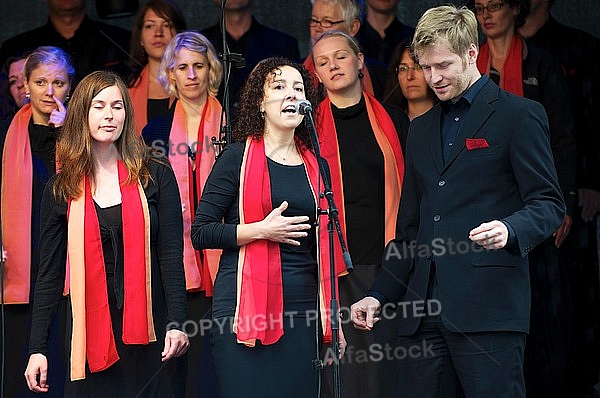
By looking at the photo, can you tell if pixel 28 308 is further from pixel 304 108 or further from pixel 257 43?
pixel 304 108

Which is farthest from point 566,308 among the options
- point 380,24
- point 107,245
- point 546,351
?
point 107,245

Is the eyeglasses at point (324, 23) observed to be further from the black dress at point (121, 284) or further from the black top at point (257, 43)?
the black dress at point (121, 284)

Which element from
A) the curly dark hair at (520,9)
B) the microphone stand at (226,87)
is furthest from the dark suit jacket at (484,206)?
the curly dark hair at (520,9)

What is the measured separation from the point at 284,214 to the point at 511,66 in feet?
5.06

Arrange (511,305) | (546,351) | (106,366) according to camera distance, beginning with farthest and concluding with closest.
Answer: (546,351)
(106,366)
(511,305)

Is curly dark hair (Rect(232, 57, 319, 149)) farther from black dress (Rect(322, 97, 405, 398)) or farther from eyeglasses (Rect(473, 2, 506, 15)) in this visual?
eyeglasses (Rect(473, 2, 506, 15))

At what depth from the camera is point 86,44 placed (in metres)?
5.34

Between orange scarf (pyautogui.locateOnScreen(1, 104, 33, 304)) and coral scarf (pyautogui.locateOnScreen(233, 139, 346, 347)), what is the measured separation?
4.40ft

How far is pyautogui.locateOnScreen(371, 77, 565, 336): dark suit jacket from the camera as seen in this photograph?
3.36m

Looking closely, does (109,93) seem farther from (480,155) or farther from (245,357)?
(480,155)

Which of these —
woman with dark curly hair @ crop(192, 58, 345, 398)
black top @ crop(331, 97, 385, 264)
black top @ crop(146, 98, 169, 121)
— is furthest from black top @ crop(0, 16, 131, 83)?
woman with dark curly hair @ crop(192, 58, 345, 398)

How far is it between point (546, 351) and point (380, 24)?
63.8 inches

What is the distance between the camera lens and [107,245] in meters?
3.83

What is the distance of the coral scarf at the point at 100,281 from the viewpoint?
12.4 feet
